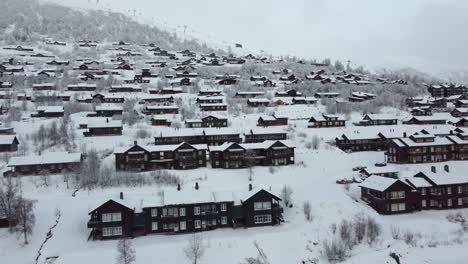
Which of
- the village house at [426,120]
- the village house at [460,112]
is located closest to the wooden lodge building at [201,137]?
the village house at [426,120]

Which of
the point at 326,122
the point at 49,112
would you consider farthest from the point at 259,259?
the point at 49,112

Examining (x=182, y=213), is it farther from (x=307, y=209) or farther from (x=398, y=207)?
(x=398, y=207)

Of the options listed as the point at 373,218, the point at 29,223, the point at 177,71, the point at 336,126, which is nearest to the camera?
the point at 29,223

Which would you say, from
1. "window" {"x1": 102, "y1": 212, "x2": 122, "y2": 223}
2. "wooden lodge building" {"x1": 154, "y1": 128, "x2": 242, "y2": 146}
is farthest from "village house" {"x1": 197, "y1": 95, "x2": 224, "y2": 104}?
"window" {"x1": 102, "y1": 212, "x2": 122, "y2": 223}

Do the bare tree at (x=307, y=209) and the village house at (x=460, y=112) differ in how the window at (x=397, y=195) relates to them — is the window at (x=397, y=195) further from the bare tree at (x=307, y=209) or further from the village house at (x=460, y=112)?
the village house at (x=460, y=112)

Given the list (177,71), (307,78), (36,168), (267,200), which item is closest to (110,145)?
(36,168)

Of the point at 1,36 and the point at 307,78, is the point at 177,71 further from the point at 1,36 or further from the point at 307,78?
the point at 1,36

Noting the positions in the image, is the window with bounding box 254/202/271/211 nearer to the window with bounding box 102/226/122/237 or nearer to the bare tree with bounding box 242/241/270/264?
the bare tree with bounding box 242/241/270/264
